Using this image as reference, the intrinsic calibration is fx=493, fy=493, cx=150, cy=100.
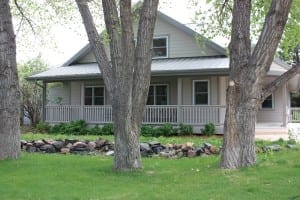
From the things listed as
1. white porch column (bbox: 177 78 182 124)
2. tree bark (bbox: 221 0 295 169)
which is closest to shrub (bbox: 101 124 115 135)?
white porch column (bbox: 177 78 182 124)

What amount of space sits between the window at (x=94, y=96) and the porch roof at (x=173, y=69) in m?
1.23

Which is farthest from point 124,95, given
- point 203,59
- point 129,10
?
point 203,59

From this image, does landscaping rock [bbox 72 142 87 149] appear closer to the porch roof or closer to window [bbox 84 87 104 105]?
the porch roof

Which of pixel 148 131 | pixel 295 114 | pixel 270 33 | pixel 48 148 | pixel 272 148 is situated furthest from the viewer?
pixel 295 114

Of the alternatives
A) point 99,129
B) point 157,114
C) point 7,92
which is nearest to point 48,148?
point 7,92

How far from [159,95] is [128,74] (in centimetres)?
1479

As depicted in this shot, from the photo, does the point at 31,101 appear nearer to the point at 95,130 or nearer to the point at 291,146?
the point at 95,130

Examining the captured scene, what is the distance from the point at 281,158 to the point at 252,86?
2.58 metres

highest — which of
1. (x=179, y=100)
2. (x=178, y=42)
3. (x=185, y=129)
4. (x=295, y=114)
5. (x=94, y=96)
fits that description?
(x=178, y=42)

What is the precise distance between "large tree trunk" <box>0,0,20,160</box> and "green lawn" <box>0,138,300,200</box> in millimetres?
521

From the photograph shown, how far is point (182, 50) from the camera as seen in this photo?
23.7 meters

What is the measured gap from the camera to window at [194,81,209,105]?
22.5 m

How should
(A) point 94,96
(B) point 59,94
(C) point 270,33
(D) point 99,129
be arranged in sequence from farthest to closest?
(B) point 59,94 → (A) point 94,96 → (D) point 99,129 → (C) point 270,33

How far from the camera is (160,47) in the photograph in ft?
79.8
